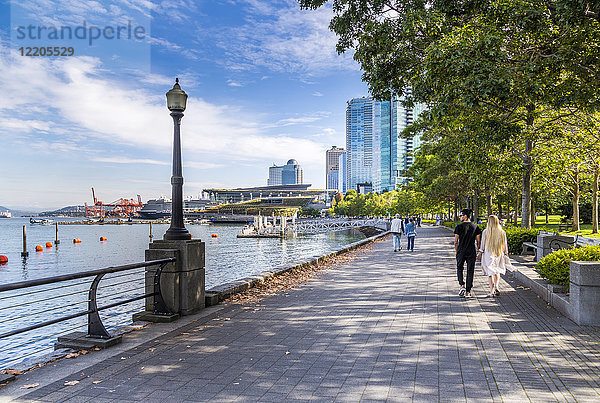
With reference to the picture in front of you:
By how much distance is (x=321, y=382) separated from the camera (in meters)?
4.83

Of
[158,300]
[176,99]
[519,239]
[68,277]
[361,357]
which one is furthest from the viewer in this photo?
[519,239]

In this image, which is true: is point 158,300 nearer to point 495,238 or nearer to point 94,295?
point 94,295

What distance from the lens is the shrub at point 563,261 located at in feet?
26.5

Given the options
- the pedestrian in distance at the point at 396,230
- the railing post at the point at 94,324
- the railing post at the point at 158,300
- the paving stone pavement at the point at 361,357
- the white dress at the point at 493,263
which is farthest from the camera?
the pedestrian in distance at the point at 396,230

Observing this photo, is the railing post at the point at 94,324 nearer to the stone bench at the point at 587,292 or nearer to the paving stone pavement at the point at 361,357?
the paving stone pavement at the point at 361,357

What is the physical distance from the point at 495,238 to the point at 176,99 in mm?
7333

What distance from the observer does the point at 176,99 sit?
8.39m

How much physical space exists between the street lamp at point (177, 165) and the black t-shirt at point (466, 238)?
6.16m

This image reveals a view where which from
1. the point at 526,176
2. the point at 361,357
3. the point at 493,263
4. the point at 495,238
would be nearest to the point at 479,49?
the point at 495,238

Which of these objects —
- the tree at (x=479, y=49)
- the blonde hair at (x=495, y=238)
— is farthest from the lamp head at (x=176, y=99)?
the blonde hair at (x=495, y=238)

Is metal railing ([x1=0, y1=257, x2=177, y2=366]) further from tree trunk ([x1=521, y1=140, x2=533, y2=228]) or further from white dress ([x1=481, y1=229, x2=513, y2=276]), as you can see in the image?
tree trunk ([x1=521, y1=140, x2=533, y2=228])

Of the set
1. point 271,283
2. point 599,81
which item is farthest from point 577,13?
point 271,283

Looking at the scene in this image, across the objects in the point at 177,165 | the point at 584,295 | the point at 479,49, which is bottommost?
the point at 584,295

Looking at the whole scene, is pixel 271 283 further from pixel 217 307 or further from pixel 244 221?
pixel 244 221
